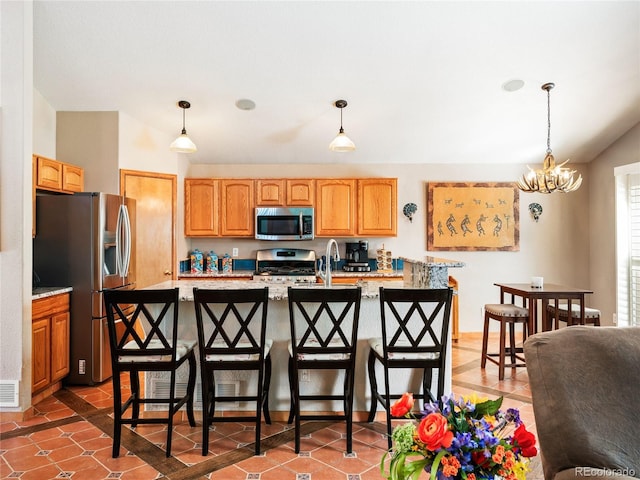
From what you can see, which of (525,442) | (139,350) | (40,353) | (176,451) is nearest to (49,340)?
(40,353)

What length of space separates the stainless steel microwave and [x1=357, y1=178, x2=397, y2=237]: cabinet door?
691 mm

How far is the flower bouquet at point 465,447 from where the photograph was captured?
36.3 inches

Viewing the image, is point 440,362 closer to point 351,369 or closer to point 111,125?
point 351,369

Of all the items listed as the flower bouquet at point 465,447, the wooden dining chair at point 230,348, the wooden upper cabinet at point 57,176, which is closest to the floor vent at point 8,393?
the wooden dining chair at point 230,348

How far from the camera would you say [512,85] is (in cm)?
397

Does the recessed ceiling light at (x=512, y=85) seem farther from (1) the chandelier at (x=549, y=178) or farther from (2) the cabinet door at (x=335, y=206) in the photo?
(2) the cabinet door at (x=335, y=206)

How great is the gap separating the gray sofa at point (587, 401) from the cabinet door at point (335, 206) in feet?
13.0

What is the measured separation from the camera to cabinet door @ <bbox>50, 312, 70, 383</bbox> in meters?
3.34

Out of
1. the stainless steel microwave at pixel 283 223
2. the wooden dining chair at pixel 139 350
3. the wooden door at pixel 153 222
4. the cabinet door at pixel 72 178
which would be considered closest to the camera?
the wooden dining chair at pixel 139 350

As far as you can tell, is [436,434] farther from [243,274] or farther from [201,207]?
[201,207]

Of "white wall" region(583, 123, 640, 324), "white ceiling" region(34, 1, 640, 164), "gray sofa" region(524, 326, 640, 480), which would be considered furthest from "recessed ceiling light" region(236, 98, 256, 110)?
"white wall" region(583, 123, 640, 324)

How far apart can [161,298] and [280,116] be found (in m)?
2.79

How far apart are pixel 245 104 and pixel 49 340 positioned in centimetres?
283

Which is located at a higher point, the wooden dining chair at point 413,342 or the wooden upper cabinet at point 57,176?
the wooden upper cabinet at point 57,176
